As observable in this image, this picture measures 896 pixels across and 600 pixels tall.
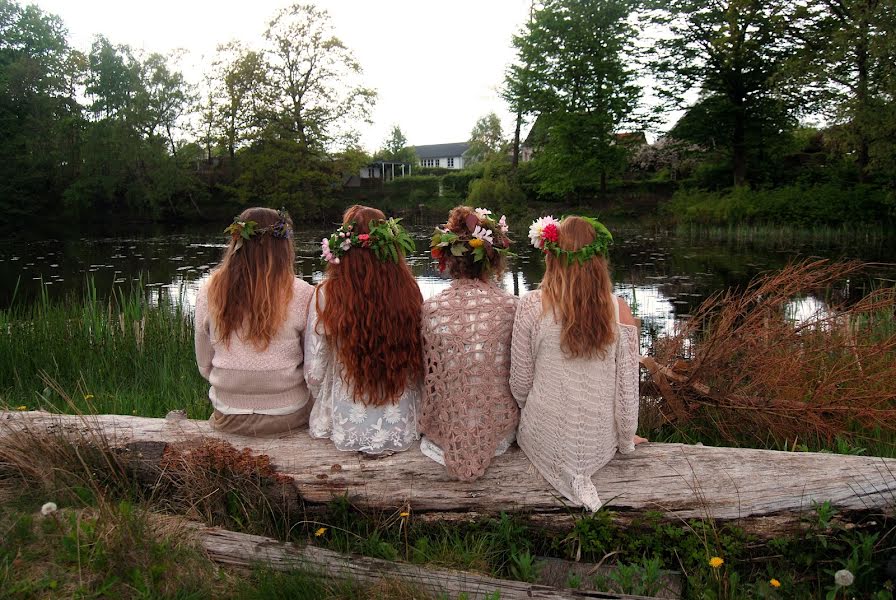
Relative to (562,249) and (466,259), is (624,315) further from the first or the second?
(466,259)

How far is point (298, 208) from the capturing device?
29.5 m

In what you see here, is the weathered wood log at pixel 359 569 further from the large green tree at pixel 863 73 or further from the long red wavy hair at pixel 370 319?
the large green tree at pixel 863 73

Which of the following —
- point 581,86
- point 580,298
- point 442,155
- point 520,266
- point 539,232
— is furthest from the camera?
point 442,155

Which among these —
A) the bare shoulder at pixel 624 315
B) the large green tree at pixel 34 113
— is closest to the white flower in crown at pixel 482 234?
the bare shoulder at pixel 624 315

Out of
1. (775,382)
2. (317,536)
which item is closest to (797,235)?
(775,382)

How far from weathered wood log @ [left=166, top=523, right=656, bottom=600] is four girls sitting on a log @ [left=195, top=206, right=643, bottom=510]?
0.53 meters

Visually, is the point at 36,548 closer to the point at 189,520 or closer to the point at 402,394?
the point at 189,520

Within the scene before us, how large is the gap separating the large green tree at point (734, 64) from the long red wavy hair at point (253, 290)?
25.0 m

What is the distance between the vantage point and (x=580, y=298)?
8.50ft

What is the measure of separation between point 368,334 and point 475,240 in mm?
584

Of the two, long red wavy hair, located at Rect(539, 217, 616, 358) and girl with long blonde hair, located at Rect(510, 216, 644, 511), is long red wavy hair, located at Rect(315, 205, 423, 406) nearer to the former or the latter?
girl with long blonde hair, located at Rect(510, 216, 644, 511)

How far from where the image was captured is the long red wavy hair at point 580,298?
2584 millimetres

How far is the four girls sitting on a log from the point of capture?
8.69ft

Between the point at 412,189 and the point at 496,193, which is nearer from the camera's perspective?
the point at 496,193
